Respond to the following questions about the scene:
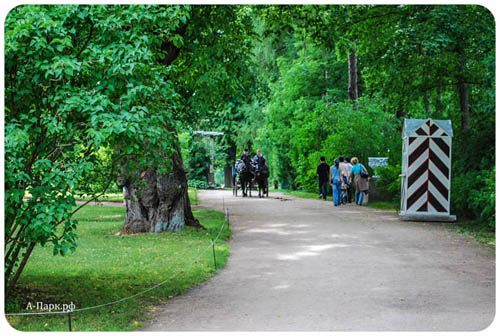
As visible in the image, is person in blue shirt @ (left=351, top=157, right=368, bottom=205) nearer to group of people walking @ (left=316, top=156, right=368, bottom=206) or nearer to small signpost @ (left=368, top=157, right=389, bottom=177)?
group of people walking @ (left=316, top=156, right=368, bottom=206)

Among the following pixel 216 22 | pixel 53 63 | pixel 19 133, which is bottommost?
pixel 19 133

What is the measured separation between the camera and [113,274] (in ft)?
31.5

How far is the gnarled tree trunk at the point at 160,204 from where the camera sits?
14.7m

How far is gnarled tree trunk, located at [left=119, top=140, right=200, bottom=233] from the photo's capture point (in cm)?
1470

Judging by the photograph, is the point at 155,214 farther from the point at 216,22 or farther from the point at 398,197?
the point at 398,197

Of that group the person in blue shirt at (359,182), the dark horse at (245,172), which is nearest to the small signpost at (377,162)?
the person in blue shirt at (359,182)

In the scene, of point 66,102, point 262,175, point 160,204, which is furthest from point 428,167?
point 66,102

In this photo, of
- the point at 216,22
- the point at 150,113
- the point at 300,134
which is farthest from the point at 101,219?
the point at 300,134

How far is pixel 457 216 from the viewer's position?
17.4m

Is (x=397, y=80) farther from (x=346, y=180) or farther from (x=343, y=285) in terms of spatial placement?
(x=343, y=285)

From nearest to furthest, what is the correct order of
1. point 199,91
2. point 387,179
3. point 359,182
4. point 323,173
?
point 199,91, point 359,182, point 387,179, point 323,173

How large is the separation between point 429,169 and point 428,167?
60 millimetres

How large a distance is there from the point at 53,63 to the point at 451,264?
716 cm

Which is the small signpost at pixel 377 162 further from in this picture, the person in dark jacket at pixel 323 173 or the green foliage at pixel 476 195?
the green foliage at pixel 476 195
